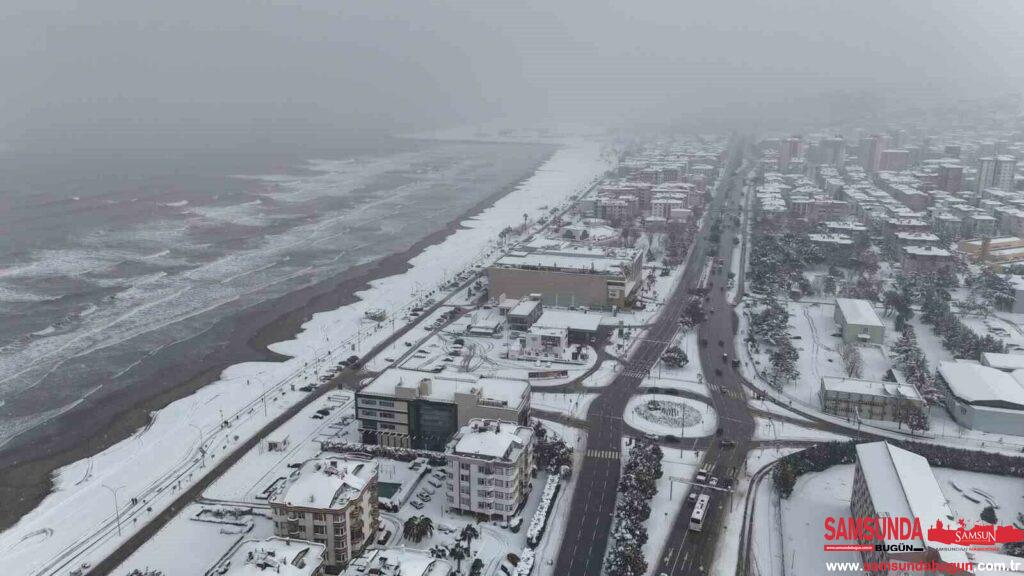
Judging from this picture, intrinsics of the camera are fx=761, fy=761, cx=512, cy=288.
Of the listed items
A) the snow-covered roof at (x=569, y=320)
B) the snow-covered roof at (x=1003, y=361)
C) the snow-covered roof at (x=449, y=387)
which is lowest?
the snow-covered roof at (x=1003, y=361)

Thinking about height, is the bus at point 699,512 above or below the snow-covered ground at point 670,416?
above

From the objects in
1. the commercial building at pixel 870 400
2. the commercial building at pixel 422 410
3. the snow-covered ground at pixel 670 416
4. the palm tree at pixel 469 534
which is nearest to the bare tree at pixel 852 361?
the commercial building at pixel 870 400

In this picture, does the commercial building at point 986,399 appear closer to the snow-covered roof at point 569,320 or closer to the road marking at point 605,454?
the road marking at point 605,454

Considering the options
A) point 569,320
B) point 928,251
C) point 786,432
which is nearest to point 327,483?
point 786,432

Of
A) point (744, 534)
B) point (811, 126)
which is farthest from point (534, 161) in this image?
point (744, 534)

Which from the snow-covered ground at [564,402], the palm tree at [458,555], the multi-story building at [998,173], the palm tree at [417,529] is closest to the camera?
the palm tree at [458,555]

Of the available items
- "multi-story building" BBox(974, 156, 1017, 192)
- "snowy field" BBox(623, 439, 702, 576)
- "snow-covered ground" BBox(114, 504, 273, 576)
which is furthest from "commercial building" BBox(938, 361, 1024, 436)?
"multi-story building" BBox(974, 156, 1017, 192)

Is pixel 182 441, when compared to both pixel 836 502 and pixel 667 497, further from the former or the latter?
pixel 836 502
